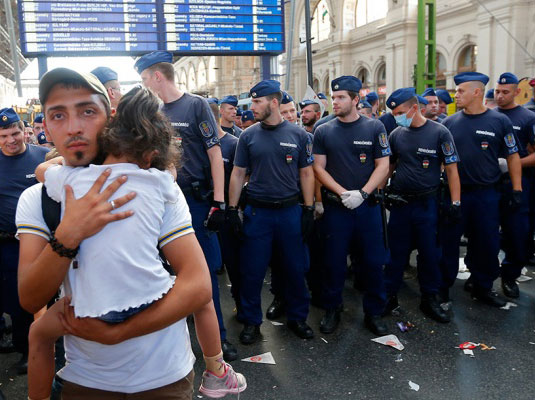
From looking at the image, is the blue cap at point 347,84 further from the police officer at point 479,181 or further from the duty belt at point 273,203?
the police officer at point 479,181

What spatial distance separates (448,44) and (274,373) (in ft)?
66.5

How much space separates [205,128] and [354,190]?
1390 mm

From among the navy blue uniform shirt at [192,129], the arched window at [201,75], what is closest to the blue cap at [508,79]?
the navy blue uniform shirt at [192,129]

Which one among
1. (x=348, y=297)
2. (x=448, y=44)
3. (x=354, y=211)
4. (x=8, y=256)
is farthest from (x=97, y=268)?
(x=448, y=44)

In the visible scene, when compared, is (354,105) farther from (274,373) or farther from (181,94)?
(274,373)

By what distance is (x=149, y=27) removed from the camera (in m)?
10.4

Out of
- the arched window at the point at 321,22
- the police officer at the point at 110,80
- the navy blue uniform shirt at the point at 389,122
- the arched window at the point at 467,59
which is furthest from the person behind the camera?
the arched window at the point at 321,22

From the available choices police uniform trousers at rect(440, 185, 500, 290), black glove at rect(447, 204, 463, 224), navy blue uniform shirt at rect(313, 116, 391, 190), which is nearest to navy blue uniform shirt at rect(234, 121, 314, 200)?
navy blue uniform shirt at rect(313, 116, 391, 190)

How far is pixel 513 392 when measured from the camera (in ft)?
9.73

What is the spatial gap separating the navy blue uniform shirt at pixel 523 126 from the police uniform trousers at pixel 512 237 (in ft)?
2.37

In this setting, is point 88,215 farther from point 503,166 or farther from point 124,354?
point 503,166

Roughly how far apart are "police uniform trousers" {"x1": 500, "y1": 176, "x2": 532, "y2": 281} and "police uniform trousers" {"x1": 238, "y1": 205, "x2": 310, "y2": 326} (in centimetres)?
225

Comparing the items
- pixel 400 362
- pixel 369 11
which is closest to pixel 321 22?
pixel 369 11

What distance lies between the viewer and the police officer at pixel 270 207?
3.83 metres
